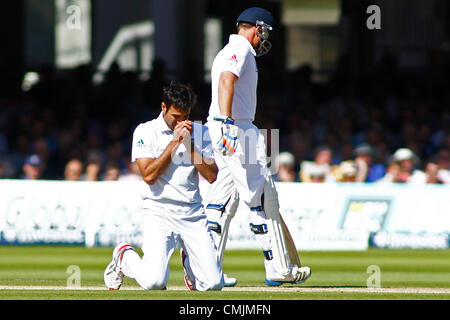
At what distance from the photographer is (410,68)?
26.4 m

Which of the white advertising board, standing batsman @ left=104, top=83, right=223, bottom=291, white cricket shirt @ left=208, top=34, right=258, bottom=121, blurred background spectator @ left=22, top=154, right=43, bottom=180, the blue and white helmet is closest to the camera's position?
standing batsman @ left=104, top=83, right=223, bottom=291

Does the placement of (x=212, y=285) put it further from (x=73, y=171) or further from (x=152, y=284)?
(x=73, y=171)

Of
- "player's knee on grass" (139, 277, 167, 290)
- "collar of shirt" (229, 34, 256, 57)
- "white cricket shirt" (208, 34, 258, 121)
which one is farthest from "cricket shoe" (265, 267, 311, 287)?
"collar of shirt" (229, 34, 256, 57)

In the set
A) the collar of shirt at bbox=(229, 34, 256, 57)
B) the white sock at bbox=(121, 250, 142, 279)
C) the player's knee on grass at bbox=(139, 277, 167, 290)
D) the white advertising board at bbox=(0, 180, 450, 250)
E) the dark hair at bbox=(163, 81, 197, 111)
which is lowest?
the white advertising board at bbox=(0, 180, 450, 250)

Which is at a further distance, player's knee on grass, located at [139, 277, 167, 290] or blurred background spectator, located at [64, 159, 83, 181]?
blurred background spectator, located at [64, 159, 83, 181]

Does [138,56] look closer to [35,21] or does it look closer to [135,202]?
[35,21]

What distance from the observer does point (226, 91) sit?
30.6ft

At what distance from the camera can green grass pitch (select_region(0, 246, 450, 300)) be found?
8.67 m

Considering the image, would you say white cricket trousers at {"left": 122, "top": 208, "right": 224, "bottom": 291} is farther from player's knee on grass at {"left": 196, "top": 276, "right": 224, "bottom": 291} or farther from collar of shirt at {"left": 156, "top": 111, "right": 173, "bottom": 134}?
collar of shirt at {"left": 156, "top": 111, "right": 173, "bottom": 134}

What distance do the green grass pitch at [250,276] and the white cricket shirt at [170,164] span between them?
2.54ft

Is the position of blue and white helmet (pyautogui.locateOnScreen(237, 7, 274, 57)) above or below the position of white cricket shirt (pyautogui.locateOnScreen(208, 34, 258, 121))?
above

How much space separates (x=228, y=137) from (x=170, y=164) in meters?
0.55

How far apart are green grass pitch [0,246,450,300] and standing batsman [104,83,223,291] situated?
23 cm
